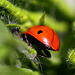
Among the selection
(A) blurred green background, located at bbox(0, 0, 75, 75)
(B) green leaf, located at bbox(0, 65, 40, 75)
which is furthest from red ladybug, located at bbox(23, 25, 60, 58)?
(B) green leaf, located at bbox(0, 65, 40, 75)

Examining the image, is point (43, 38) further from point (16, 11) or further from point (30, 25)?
point (16, 11)

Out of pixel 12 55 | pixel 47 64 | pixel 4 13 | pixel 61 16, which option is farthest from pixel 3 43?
pixel 61 16

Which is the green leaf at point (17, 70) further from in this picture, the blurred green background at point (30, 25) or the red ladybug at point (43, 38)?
the red ladybug at point (43, 38)

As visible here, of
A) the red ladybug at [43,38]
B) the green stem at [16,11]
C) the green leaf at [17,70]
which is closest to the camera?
the green leaf at [17,70]

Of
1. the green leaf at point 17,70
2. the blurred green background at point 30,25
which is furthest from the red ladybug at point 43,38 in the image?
the green leaf at point 17,70

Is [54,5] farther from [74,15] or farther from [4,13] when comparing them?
[4,13]
